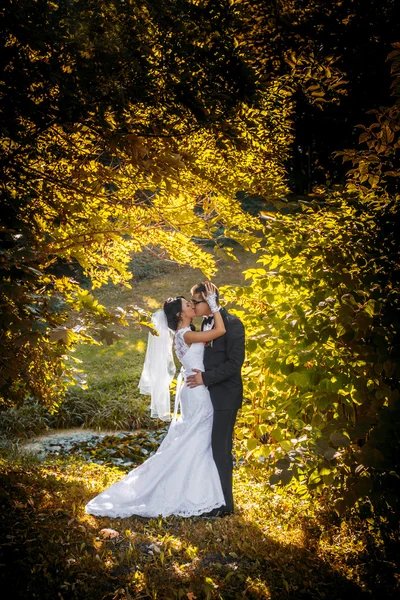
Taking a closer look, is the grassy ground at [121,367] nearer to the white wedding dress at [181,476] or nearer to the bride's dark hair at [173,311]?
the bride's dark hair at [173,311]

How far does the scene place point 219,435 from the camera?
173 inches

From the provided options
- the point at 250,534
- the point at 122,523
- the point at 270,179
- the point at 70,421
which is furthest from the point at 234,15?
the point at 70,421

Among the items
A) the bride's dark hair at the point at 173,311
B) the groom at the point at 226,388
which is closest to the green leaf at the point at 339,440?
the groom at the point at 226,388

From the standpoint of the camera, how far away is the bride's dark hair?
4.80m

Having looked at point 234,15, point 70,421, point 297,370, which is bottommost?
point 70,421

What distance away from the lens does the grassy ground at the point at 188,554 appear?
284 centimetres

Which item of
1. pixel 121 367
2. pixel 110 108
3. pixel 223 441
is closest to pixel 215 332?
pixel 223 441

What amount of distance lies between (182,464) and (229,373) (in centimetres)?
95

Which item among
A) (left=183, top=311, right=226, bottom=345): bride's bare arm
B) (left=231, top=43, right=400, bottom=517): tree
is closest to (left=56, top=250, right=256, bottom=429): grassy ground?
(left=183, top=311, right=226, bottom=345): bride's bare arm

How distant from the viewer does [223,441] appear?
14.4ft

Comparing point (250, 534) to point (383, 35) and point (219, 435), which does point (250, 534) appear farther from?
point (383, 35)

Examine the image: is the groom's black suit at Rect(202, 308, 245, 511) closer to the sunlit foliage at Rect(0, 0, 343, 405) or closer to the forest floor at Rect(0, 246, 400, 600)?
A: the forest floor at Rect(0, 246, 400, 600)

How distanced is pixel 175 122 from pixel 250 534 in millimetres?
2937

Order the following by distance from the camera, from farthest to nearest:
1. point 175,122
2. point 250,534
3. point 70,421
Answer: point 70,421 < point 250,534 < point 175,122
